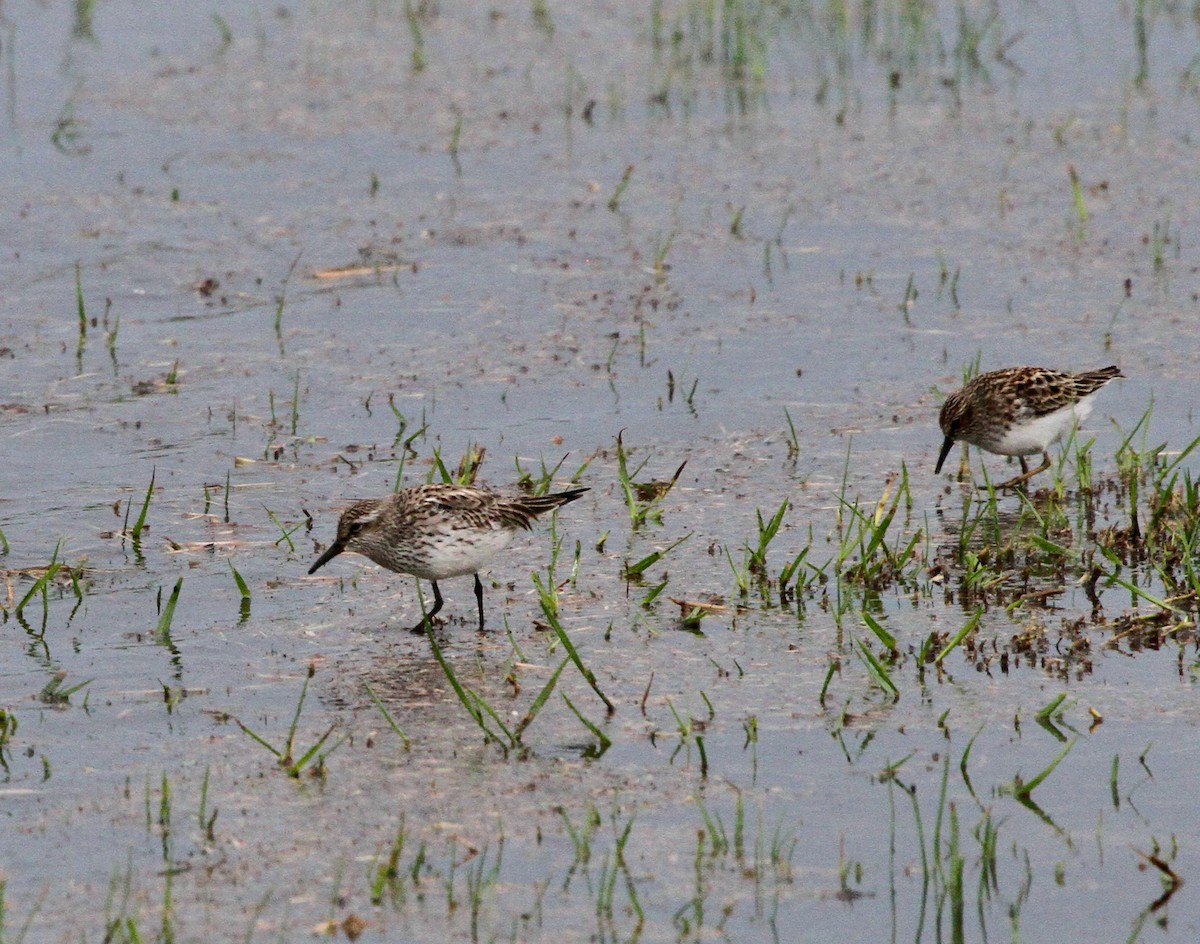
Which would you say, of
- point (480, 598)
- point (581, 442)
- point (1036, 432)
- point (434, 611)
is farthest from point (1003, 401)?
point (434, 611)

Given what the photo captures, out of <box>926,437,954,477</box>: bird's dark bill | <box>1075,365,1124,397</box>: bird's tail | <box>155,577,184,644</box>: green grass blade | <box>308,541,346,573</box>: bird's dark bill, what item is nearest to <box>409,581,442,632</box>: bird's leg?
<box>308,541,346,573</box>: bird's dark bill

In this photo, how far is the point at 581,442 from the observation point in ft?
43.7

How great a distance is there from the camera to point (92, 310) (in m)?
15.9

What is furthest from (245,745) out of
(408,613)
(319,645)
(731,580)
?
(731,580)

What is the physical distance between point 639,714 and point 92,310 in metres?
8.49

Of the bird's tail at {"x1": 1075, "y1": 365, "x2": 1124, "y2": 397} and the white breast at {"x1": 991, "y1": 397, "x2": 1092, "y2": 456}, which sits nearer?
the white breast at {"x1": 991, "y1": 397, "x2": 1092, "y2": 456}

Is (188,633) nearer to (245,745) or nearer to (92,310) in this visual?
(245,745)

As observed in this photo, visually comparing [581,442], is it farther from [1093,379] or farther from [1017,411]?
[1093,379]

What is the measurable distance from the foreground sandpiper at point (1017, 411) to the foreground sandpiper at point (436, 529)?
3133 mm

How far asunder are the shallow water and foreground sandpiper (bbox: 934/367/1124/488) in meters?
0.47

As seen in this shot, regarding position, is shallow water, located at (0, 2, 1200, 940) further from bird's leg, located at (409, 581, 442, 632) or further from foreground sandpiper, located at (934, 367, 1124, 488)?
foreground sandpiper, located at (934, 367, 1124, 488)

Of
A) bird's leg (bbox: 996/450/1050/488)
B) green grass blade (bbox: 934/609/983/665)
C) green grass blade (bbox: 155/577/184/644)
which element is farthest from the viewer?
bird's leg (bbox: 996/450/1050/488)

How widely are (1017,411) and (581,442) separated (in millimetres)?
2967

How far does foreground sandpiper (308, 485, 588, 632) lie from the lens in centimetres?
1002
